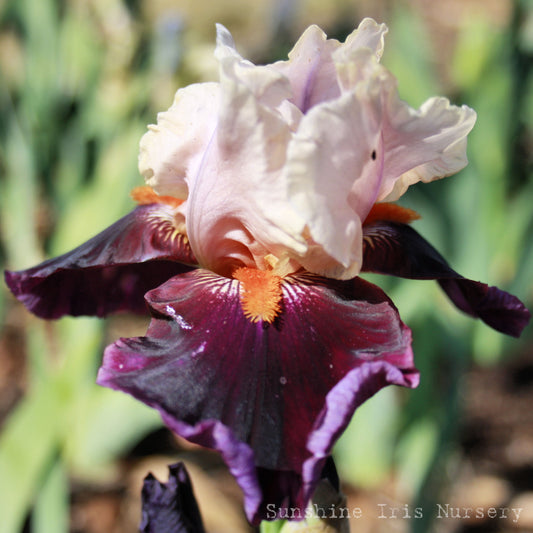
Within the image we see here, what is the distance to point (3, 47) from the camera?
4445mm

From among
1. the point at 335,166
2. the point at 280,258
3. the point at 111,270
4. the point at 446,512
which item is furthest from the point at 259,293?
the point at 446,512

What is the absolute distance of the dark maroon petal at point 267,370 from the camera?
1.73 ft

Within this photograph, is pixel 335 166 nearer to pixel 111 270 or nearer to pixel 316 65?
pixel 316 65

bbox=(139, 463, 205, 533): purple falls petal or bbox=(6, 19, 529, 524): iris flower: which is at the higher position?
bbox=(6, 19, 529, 524): iris flower

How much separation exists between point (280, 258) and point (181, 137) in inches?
6.7

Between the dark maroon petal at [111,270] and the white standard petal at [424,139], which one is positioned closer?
the white standard petal at [424,139]

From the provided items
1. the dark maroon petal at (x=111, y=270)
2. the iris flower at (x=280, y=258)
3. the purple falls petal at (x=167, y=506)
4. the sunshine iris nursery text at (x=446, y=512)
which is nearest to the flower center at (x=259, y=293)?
the iris flower at (x=280, y=258)

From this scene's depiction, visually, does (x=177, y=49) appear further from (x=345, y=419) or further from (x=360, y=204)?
(x=345, y=419)

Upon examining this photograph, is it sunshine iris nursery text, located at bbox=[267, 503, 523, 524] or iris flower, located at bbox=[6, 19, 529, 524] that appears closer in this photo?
iris flower, located at bbox=[6, 19, 529, 524]

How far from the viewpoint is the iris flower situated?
1.81 feet

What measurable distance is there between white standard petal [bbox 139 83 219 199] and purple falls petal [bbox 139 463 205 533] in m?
0.33

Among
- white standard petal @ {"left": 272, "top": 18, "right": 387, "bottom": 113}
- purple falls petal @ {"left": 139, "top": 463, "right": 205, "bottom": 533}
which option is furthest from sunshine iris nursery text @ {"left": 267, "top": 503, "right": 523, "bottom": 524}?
white standard petal @ {"left": 272, "top": 18, "right": 387, "bottom": 113}

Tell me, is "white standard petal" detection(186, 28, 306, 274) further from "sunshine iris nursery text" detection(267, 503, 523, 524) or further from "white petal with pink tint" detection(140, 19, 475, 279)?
"sunshine iris nursery text" detection(267, 503, 523, 524)

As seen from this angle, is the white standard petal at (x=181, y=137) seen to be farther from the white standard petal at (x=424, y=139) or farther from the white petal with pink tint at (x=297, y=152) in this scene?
the white standard petal at (x=424, y=139)
